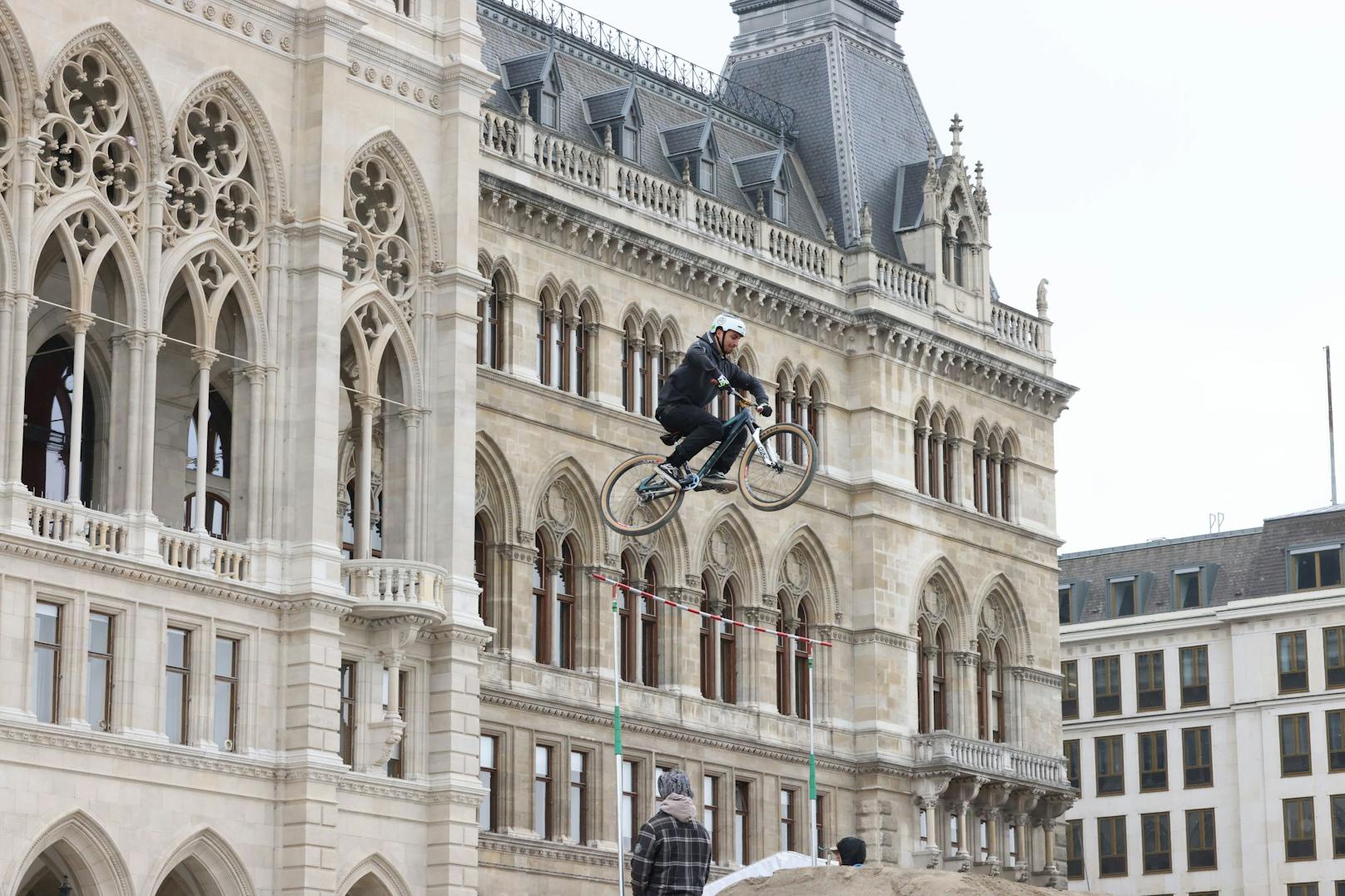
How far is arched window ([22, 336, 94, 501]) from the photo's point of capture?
44156mm

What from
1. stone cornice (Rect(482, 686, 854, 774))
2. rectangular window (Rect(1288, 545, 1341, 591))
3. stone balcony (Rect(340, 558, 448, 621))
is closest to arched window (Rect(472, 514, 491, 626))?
stone cornice (Rect(482, 686, 854, 774))

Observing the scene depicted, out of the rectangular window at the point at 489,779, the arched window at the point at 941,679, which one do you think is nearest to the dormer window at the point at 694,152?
the arched window at the point at 941,679

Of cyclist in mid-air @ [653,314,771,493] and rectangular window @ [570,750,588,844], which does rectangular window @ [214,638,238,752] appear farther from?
cyclist in mid-air @ [653,314,771,493]

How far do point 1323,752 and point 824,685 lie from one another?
28344 millimetres

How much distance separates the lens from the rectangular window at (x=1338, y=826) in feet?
267

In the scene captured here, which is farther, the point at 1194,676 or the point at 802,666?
the point at 1194,676

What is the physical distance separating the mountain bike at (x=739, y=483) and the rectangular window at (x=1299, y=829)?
51.6 meters

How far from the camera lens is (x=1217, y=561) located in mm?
87625

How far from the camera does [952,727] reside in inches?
2431

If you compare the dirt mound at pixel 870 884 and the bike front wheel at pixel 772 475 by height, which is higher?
the bike front wheel at pixel 772 475

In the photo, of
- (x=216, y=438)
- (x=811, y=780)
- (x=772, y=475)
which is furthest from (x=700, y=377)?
(x=811, y=780)

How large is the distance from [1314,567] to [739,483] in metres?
54.5

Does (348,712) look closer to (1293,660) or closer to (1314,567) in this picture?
(1293,660)

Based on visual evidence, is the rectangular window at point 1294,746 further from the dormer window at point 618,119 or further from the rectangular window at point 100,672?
the rectangular window at point 100,672
